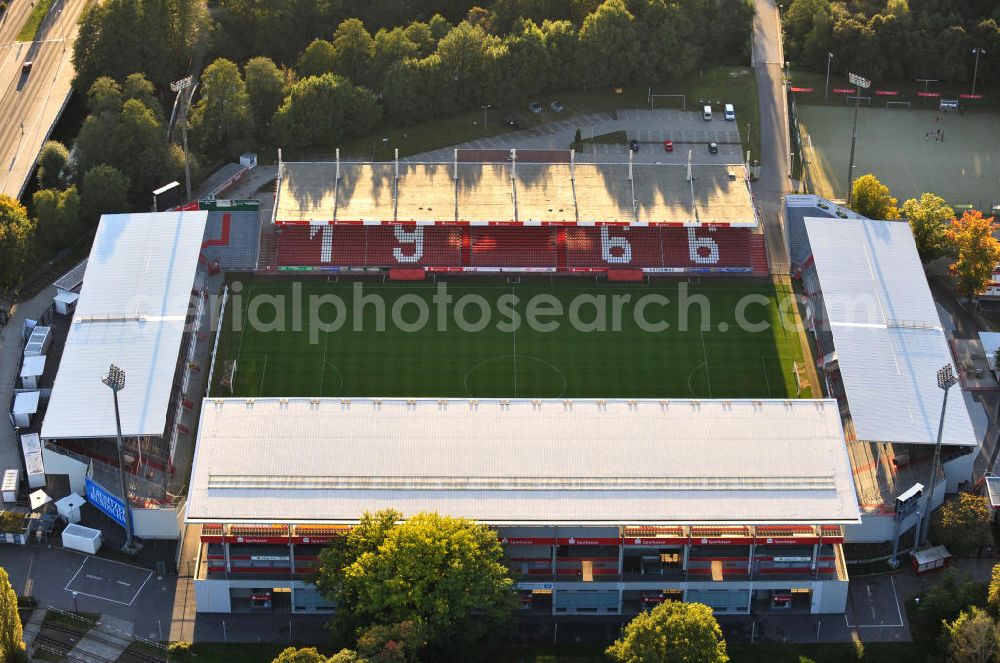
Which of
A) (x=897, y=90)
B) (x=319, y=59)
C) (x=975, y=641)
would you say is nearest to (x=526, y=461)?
(x=975, y=641)

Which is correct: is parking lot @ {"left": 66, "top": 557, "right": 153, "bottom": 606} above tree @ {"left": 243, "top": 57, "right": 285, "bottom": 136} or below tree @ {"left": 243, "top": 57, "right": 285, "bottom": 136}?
below

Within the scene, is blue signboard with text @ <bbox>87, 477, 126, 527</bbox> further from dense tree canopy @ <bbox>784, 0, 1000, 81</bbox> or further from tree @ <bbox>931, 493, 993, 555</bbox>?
dense tree canopy @ <bbox>784, 0, 1000, 81</bbox>

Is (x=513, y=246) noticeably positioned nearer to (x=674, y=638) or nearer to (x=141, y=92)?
(x=141, y=92)

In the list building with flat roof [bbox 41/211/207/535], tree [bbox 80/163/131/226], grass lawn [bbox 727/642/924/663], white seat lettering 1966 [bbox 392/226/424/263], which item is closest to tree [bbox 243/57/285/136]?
tree [bbox 80/163/131/226]

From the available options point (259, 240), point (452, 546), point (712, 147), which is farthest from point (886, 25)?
point (452, 546)

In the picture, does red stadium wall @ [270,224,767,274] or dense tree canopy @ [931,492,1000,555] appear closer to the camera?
dense tree canopy @ [931,492,1000,555]

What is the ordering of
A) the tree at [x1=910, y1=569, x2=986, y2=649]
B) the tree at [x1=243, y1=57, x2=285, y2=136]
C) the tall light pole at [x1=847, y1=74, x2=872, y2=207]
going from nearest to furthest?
the tree at [x1=910, y1=569, x2=986, y2=649] → the tall light pole at [x1=847, y1=74, x2=872, y2=207] → the tree at [x1=243, y1=57, x2=285, y2=136]
